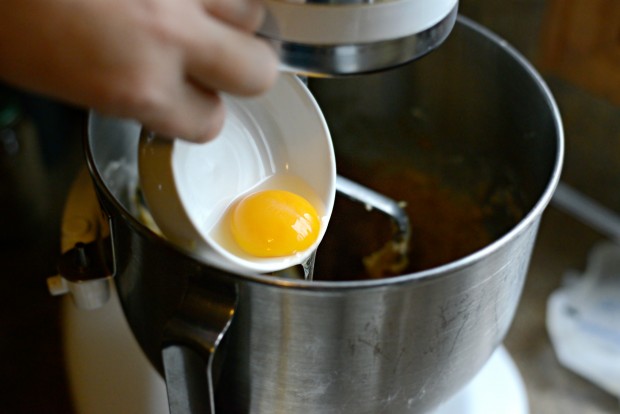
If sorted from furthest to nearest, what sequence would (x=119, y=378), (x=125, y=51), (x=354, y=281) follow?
(x=119, y=378)
(x=354, y=281)
(x=125, y=51)

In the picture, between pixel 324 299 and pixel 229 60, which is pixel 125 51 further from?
pixel 324 299

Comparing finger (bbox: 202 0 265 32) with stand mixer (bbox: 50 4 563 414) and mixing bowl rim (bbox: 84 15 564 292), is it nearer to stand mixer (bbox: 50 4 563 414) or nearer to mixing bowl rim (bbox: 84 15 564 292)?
stand mixer (bbox: 50 4 563 414)

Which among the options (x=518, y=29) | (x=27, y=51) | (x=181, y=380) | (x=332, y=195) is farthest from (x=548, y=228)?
(x=27, y=51)

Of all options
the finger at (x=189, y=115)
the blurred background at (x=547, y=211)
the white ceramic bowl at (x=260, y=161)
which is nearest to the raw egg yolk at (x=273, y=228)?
the white ceramic bowl at (x=260, y=161)

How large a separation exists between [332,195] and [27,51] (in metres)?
0.24

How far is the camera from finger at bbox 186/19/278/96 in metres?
0.38

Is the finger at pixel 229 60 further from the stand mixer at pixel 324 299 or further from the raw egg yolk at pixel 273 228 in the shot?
the raw egg yolk at pixel 273 228

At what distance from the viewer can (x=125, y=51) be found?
14.1 inches

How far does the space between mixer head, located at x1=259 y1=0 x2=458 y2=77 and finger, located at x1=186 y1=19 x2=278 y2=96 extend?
0.06 feet

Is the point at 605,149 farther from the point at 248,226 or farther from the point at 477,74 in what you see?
the point at 248,226

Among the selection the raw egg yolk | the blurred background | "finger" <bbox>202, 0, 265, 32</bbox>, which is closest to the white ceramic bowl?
the raw egg yolk

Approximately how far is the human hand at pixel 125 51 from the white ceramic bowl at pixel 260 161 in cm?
11

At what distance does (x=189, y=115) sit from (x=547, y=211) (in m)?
0.66

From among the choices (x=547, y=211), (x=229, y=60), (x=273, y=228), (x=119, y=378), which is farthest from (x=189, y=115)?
(x=547, y=211)
